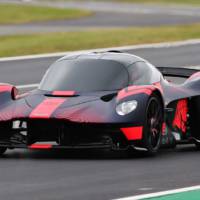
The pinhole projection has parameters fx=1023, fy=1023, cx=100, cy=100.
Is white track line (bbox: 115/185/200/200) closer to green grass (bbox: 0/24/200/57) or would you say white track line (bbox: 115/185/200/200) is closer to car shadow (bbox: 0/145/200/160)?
car shadow (bbox: 0/145/200/160)

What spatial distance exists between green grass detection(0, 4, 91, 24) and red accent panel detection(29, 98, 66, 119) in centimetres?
3819

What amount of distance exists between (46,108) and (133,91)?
1033 mm

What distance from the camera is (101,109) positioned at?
455 inches

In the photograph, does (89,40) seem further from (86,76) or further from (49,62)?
(86,76)

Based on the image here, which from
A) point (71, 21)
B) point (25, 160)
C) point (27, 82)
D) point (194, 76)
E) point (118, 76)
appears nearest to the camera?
point (25, 160)

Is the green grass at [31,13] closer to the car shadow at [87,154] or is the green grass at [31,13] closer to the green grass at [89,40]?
the green grass at [89,40]

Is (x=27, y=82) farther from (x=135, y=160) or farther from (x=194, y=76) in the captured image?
(x=135, y=160)

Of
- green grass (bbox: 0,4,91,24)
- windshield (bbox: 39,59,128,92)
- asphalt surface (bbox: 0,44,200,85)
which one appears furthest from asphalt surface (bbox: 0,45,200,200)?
green grass (bbox: 0,4,91,24)

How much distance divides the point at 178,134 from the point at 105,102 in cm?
127

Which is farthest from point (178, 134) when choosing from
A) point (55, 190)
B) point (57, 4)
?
point (57, 4)

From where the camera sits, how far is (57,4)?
6456 cm

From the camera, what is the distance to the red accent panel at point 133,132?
1152cm

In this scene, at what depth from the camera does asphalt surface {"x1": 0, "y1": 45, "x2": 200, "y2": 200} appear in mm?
9133

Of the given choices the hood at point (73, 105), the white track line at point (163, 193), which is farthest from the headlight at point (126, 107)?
the white track line at point (163, 193)
